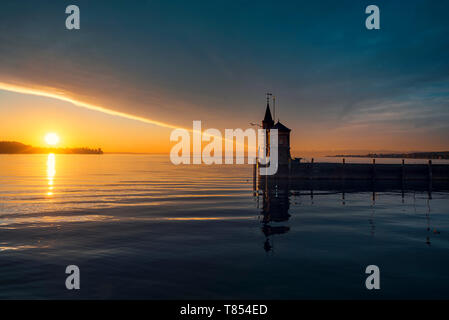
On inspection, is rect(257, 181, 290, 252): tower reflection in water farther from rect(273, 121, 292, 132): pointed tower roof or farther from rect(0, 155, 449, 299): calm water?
rect(273, 121, 292, 132): pointed tower roof

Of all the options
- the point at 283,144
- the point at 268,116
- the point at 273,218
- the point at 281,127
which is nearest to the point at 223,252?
the point at 273,218

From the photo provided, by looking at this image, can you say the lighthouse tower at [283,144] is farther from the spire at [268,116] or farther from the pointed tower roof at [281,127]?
the spire at [268,116]

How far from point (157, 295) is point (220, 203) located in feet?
65.1

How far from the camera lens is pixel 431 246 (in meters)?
14.0

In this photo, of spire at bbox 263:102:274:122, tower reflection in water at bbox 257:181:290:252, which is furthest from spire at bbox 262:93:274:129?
tower reflection in water at bbox 257:181:290:252

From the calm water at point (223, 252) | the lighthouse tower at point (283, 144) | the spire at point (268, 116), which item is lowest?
the calm water at point (223, 252)

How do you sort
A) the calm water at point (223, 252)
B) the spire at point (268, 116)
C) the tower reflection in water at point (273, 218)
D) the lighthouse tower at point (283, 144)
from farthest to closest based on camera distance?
1. the spire at point (268, 116)
2. the lighthouse tower at point (283, 144)
3. the tower reflection in water at point (273, 218)
4. the calm water at point (223, 252)

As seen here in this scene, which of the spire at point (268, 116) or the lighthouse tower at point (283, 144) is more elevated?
the spire at point (268, 116)

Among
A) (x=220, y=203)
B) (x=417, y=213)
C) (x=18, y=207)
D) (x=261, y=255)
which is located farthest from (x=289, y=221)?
(x=18, y=207)

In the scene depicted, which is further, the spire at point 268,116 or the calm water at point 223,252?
the spire at point 268,116

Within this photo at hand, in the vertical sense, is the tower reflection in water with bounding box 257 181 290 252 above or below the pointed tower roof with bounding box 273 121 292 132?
below

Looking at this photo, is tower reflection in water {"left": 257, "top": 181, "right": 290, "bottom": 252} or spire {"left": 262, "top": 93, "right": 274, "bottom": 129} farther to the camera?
spire {"left": 262, "top": 93, "right": 274, "bottom": 129}

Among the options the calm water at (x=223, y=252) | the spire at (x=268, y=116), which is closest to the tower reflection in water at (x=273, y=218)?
the calm water at (x=223, y=252)

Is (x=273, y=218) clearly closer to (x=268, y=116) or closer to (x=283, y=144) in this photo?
(x=283, y=144)
